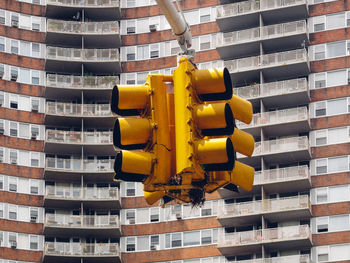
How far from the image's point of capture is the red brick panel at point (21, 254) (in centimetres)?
8562

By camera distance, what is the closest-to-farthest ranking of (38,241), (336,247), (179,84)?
(179,84), (336,247), (38,241)

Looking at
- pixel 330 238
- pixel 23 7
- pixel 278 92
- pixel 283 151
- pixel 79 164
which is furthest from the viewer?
pixel 23 7

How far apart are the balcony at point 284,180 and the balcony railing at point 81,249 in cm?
1141

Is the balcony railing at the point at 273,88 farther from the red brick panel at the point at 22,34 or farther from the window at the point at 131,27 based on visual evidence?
the red brick panel at the point at 22,34

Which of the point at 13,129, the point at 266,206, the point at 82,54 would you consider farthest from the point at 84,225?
the point at 266,206

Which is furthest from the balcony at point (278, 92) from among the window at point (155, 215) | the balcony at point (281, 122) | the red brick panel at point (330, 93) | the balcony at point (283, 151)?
the window at point (155, 215)

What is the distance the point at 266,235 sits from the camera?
265 feet

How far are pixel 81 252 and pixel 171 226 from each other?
7889 mm

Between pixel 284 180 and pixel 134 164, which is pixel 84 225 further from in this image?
pixel 134 164

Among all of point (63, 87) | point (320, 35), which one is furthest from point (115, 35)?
point (320, 35)

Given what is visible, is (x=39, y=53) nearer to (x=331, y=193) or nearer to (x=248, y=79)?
(x=248, y=79)

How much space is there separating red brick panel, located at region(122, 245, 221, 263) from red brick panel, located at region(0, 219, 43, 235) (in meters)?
7.64

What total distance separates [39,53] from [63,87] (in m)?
4.83

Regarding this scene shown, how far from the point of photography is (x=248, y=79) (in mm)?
87625
